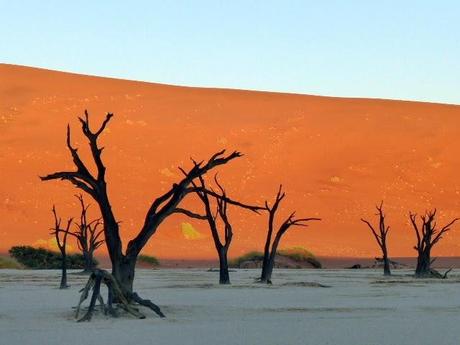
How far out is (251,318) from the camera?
15.2 m

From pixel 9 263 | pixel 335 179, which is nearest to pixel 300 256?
pixel 9 263

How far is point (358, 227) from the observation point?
59438 mm

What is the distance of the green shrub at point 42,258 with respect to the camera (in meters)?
43.1

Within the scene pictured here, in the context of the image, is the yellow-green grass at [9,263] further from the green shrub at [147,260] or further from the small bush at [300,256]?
the small bush at [300,256]

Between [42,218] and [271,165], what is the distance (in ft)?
53.1

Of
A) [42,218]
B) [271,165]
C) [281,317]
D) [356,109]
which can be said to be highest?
[356,109]

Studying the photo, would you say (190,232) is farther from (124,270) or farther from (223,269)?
(124,270)

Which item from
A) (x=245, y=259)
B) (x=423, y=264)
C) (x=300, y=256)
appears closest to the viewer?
(x=423, y=264)

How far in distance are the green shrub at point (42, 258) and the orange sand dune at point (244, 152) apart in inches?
321

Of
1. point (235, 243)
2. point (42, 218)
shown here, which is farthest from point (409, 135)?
point (42, 218)

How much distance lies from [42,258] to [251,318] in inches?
1159

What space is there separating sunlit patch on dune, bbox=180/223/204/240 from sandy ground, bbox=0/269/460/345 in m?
32.3

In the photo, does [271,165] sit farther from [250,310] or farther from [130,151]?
[250,310]

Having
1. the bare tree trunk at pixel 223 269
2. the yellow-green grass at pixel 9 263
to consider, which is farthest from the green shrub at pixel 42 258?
the bare tree trunk at pixel 223 269
